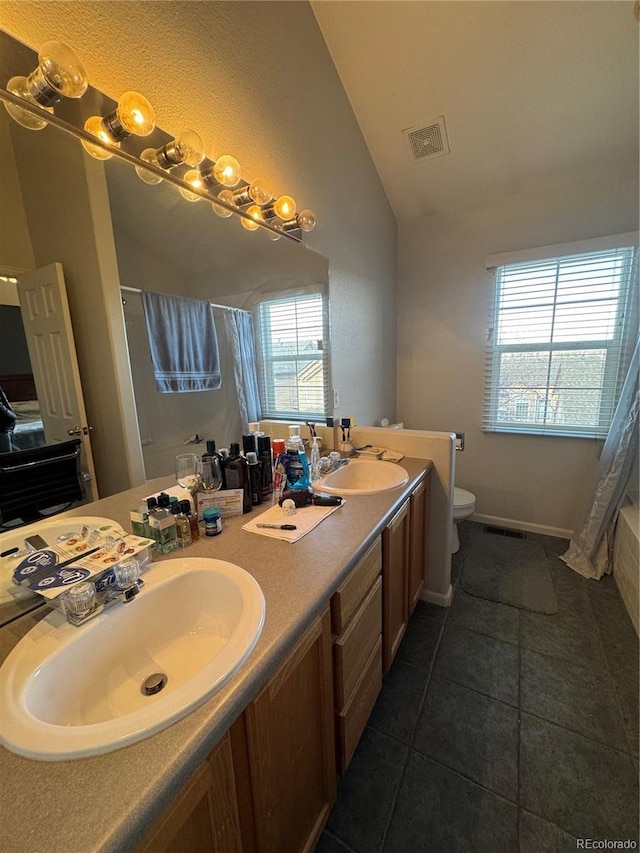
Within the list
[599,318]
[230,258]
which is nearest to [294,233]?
[230,258]

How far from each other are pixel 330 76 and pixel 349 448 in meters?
1.98

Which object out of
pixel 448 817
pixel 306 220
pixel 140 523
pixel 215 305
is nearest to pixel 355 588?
pixel 140 523

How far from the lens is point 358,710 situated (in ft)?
3.73

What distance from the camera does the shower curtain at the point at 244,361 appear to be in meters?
1.45

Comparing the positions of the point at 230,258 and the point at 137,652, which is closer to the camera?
the point at 137,652

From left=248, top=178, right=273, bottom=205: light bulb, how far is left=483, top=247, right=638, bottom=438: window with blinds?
1.84 meters

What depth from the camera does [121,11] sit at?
97 cm

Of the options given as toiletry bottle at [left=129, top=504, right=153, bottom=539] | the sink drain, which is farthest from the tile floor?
toiletry bottle at [left=129, top=504, right=153, bottom=539]

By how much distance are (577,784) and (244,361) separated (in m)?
1.89

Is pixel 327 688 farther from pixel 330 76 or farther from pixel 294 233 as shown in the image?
pixel 330 76

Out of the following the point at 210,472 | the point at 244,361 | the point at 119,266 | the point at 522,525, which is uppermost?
the point at 119,266

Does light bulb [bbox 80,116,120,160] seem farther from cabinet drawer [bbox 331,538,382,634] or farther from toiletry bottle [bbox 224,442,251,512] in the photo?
cabinet drawer [bbox 331,538,382,634]

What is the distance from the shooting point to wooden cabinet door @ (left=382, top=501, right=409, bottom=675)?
129 cm

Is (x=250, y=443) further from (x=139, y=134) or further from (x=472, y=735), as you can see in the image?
(x=472, y=735)
